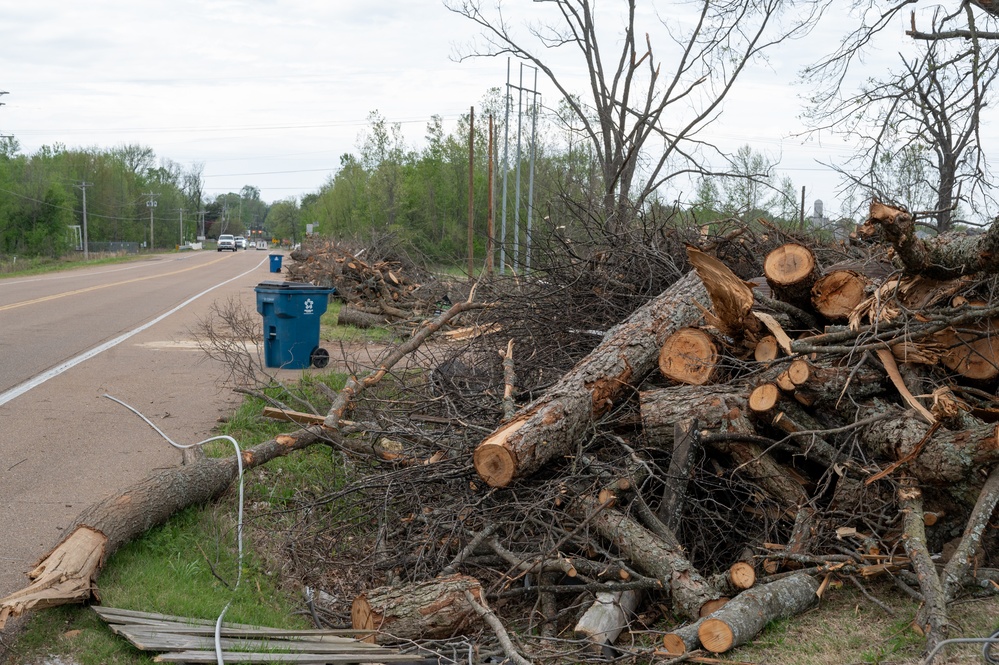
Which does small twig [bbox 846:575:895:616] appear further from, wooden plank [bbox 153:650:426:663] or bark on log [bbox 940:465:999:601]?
wooden plank [bbox 153:650:426:663]

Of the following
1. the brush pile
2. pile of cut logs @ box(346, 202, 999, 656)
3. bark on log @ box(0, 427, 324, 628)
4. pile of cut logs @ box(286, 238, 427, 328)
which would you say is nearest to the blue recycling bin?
bark on log @ box(0, 427, 324, 628)

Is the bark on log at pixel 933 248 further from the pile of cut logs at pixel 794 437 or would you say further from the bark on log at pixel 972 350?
the bark on log at pixel 972 350

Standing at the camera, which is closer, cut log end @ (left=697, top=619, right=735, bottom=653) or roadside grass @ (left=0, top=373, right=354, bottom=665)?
cut log end @ (left=697, top=619, right=735, bottom=653)

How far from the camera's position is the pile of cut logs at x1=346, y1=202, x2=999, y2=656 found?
446 centimetres

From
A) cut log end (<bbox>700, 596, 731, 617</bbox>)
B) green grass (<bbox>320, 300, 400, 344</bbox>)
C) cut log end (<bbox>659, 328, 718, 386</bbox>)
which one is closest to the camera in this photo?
cut log end (<bbox>700, 596, 731, 617</bbox>)

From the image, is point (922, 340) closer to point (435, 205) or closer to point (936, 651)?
point (936, 651)

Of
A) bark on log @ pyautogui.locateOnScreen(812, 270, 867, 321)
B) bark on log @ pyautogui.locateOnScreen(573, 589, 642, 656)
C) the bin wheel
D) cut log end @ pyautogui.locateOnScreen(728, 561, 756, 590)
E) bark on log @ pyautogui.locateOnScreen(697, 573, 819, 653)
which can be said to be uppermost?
bark on log @ pyautogui.locateOnScreen(812, 270, 867, 321)

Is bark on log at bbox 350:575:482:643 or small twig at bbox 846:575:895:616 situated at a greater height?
small twig at bbox 846:575:895:616

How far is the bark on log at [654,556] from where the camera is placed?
4.48 m

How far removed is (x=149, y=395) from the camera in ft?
30.1

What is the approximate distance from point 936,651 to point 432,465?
318 centimetres

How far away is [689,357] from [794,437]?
0.85 meters

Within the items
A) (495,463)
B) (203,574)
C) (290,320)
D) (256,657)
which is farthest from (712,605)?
(290,320)

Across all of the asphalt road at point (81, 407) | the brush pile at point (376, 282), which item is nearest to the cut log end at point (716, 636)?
the asphalt road at point (81, 407)
